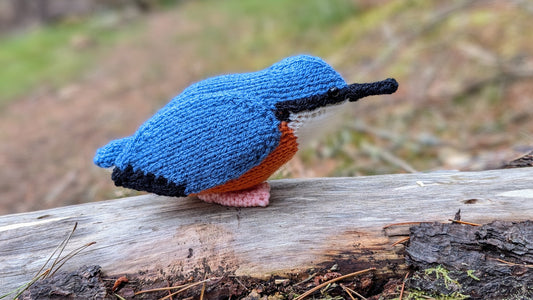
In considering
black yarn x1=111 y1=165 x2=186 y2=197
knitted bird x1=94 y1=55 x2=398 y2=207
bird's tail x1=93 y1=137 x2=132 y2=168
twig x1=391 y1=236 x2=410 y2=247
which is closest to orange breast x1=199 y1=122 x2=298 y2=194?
knitted bird x1=94 y1=55 x2=398 y2=207

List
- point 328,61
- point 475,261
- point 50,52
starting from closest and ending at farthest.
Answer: point 475,261 < point 328,61 < point 50,52

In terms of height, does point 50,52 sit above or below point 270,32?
above

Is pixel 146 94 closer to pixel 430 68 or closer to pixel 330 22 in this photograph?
pixel 330 22

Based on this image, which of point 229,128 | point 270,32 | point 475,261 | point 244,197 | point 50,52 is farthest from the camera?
point 50,52

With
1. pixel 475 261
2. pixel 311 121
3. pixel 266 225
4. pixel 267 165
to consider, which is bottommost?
pixel 475 261

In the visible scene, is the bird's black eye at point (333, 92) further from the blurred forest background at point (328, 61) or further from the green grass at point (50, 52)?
the green grass at point (50, 52)

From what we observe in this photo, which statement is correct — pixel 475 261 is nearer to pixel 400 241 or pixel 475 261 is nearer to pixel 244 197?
pixel 400 241

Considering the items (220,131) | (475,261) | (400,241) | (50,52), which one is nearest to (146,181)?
(220,131)

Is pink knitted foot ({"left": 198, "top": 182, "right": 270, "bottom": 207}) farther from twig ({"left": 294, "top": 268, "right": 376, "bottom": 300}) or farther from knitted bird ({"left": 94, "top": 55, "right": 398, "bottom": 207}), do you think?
twig ({"left": 294, "top": 268, "right": 376, "bottom": 300})
